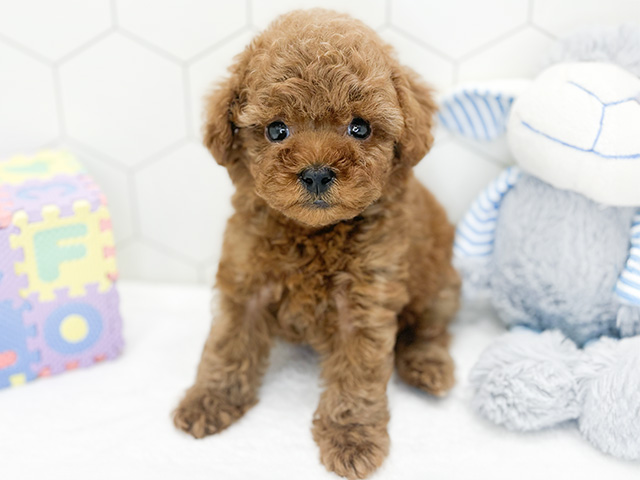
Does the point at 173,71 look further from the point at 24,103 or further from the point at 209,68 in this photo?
the point at 24,103

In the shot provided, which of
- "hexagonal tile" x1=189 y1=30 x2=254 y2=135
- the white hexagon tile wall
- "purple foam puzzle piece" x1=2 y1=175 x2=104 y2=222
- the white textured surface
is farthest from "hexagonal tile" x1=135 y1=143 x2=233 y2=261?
the white textured surface

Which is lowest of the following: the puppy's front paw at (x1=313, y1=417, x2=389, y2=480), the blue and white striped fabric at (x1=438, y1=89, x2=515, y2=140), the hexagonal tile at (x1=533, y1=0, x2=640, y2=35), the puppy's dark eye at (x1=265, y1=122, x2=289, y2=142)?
the puppy's front paw at (x1=313, y1=417, x2=389, y2=480)

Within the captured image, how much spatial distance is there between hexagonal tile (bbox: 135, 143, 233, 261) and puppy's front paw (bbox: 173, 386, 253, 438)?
526 millimetres

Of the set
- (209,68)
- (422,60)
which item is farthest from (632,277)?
(209,68)

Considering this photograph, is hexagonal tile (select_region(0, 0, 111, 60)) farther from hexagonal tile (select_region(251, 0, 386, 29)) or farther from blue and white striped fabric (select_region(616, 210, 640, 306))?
blue and white striped fabric (select_region(616, 210, 640, 306))

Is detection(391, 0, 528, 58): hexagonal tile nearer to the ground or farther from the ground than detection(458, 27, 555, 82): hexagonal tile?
farther from the ground

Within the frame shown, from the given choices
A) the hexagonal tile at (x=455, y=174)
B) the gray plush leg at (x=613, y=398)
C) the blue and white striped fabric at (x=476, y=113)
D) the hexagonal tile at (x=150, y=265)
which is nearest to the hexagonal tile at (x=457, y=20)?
the blue and white striped fabric at (x=476, y=113)

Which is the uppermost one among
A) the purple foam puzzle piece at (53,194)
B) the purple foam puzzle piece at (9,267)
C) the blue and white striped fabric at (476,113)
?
the blue and white striped fabric at (476,113)

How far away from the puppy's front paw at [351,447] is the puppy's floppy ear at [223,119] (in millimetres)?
532

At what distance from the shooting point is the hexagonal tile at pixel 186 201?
5.39 ft

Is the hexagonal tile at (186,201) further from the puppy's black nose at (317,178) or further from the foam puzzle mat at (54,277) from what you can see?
the puppy's black nose at (317,178)

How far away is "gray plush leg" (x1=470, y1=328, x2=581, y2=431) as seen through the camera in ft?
4.01

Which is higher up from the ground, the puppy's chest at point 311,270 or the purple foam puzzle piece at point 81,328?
the puppy's chest at point 311,270

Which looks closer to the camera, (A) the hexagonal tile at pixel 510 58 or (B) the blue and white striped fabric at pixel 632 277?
(B) the blue and white striped fabric at pixel 632 277
